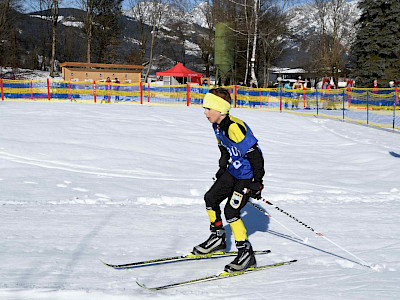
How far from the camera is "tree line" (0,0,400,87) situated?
109 feet

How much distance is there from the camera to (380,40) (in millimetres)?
33031

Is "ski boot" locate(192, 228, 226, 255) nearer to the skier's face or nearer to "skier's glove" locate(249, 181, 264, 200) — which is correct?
"skier's glove" locate(249, 181, 264, 200)

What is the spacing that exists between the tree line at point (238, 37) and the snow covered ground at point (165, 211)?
67.1ft

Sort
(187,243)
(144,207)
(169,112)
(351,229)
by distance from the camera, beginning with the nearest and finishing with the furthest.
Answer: (187,243) → (351,229) → (144,207) → (169,112)

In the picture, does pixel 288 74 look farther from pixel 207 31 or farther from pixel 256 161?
pixel 256 161

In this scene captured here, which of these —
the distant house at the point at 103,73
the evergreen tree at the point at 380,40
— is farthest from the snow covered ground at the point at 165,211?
the evergreen tree at the point at 380,40

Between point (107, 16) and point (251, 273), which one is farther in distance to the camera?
point (107, 16)

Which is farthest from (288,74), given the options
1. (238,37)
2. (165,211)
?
(165,211)

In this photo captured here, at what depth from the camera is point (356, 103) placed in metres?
20.2

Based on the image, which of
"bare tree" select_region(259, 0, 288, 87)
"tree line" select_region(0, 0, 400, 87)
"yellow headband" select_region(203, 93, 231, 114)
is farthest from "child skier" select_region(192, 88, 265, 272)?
"bare tree" select_region(259, 0, 288, 87)

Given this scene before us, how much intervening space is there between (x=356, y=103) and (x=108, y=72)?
66.7 ft

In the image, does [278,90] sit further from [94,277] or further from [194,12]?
[194,12]

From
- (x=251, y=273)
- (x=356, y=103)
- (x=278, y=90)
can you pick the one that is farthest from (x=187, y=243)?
(x=278, y=90)

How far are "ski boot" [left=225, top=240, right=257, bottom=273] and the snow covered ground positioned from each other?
108 millimetres
